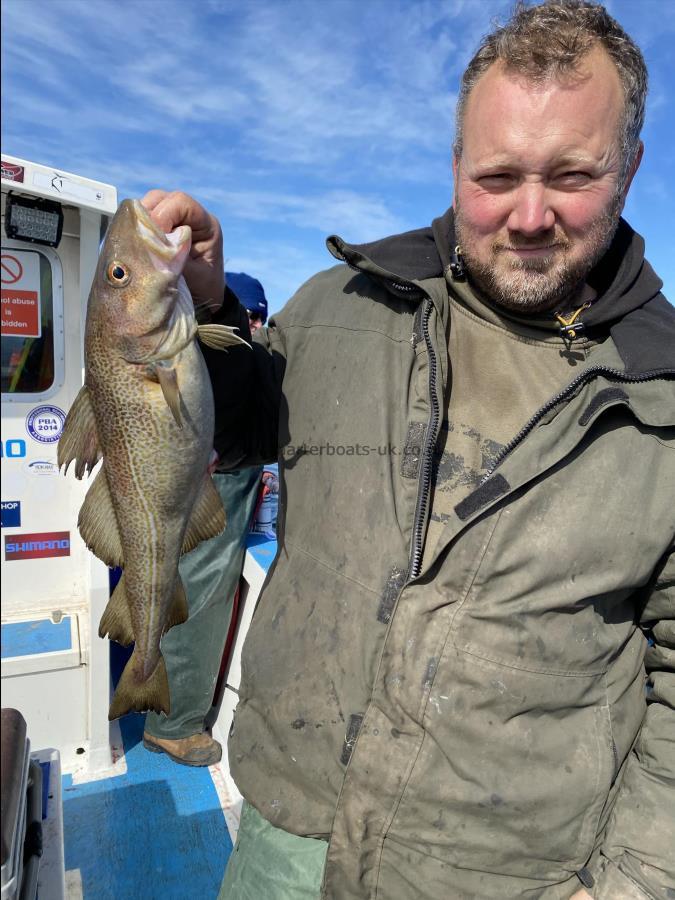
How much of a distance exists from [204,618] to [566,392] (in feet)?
10.8

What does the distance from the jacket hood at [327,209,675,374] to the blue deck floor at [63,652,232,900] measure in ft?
10.7

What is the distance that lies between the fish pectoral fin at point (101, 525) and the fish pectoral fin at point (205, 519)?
21 cm

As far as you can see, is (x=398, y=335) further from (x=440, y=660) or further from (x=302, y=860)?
(x=302, y=860)

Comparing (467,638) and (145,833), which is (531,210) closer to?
(467,638)

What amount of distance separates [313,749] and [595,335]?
5.36ft

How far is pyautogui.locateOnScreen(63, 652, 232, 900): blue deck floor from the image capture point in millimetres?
3365

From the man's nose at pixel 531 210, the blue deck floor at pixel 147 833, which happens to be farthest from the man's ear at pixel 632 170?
the blue deck floor at pixel 147 833

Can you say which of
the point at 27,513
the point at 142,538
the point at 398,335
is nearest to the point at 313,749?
the point at 142,538

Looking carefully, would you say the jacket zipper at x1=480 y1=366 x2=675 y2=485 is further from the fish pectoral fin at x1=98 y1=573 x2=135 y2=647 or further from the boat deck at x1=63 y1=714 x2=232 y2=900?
the boat deck at x1=63 y1=714 x2=232 y2=900

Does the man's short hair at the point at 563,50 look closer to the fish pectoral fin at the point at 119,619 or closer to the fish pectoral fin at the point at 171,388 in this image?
the fish pectoral fin at the point at 171,388

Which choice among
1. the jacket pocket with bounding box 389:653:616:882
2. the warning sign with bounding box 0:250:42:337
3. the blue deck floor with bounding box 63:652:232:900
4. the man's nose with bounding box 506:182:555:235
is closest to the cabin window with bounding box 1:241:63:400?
the warning sign with bounding box 0:250:42:337

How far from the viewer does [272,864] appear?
1956 mm

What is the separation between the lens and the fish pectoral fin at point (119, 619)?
1.95 meters

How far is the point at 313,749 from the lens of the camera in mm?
1915
